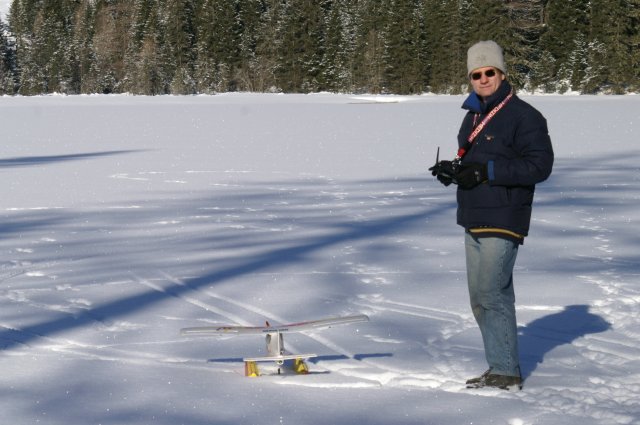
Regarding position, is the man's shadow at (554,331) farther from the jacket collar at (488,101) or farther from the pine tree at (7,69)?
the pine tree at (7,69)

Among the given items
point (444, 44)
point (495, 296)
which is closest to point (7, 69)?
point (444, 44)

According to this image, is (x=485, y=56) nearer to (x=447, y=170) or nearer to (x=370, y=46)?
(x=447, y=170)

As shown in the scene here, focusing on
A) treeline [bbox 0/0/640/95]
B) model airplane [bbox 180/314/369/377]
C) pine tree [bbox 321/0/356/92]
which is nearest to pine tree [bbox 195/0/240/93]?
treeline [bbox 0/0/640/95]

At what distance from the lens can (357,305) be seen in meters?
6.23

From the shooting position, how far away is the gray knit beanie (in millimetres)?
4086

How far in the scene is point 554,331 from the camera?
5.55 m

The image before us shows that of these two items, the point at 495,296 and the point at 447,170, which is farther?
the point at 495,296

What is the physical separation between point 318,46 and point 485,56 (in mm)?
86974

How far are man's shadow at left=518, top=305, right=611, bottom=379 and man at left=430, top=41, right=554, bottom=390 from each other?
69cm

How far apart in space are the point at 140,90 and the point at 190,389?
81809mm

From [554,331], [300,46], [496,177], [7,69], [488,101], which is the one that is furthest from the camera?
[7,69]

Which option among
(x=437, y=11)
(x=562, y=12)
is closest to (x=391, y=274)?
(x=562, y=12)

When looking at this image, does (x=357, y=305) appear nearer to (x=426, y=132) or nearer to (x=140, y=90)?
(x=426, y=132)

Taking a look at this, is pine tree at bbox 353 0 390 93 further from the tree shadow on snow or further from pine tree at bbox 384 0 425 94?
the tree shadow on snow
